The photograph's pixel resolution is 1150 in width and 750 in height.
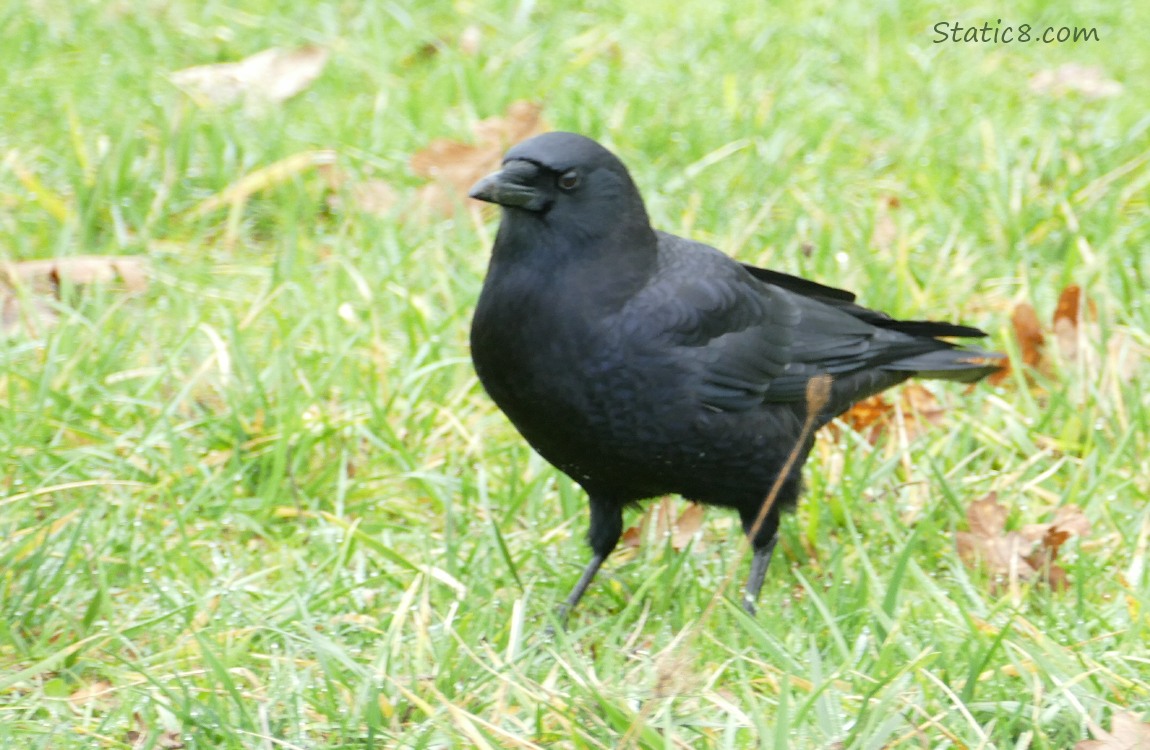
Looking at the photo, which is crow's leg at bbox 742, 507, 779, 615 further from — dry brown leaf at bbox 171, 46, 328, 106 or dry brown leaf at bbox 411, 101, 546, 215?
dry brown leaf at bbox 171, 46, 328, 106

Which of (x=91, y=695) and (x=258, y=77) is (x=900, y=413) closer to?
(x=91, y=695)

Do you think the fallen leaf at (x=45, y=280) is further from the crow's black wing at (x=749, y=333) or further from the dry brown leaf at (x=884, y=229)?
the dry brown leaf at (x=884, y=229)

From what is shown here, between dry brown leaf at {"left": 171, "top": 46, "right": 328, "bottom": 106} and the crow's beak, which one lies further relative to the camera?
dry brown leaf at {"left": 171, "top": 46, "right": 328, "bottom": 106}

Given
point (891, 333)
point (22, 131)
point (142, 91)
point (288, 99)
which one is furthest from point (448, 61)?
point (891, 333)

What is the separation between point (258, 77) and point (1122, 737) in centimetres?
421

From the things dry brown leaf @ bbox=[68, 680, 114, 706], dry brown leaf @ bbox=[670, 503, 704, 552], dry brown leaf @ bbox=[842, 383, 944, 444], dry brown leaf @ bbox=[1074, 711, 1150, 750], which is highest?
dry brown leaf @ bbox=[842, 383, 944, 444]

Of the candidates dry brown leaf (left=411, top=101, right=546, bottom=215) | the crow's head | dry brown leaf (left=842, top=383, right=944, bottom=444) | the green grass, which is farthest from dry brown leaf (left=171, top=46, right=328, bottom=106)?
dry brown leaf (left=842, top=383, right=944, bottom=444)

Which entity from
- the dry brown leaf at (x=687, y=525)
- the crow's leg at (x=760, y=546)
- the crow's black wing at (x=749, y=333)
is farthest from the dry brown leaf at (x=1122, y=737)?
the dry brown leaf at (x=687, y=525)

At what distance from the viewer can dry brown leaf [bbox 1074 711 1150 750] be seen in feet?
9.42

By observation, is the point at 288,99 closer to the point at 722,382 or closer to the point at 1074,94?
the point at 722,382

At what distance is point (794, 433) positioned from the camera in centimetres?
388

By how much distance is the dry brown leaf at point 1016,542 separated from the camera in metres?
3.73

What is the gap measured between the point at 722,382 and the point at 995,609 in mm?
847

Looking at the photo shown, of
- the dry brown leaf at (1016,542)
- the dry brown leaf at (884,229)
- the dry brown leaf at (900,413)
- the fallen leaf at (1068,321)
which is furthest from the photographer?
the dry brown leaf at (884,229)
